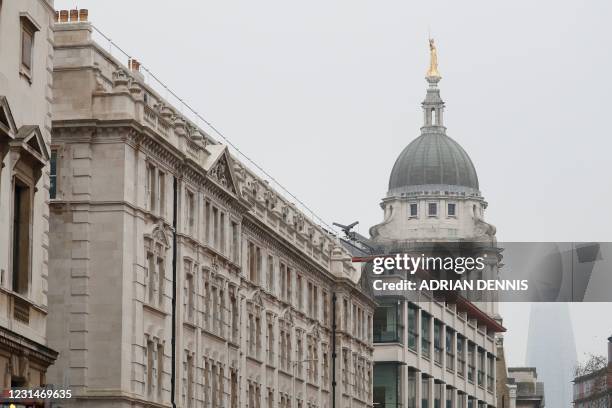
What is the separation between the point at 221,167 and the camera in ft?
289

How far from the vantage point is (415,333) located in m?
151

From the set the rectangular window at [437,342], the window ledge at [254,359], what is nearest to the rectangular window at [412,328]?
the rectangular window at [437,342]

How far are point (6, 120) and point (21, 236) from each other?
353 cm

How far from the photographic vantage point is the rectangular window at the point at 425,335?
15375cm

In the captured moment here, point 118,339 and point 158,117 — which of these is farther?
point 158,117

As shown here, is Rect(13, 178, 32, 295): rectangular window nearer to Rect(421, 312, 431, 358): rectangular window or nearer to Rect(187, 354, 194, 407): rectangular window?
Rect(187, 354, 194, 407): rectangular window

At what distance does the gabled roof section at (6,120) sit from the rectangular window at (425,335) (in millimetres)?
110589

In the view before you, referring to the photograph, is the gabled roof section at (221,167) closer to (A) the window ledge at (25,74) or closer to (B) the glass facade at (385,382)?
(A) the window ledge at (25,74)

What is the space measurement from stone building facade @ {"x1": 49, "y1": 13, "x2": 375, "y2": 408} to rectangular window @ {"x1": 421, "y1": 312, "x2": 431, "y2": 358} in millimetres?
55345

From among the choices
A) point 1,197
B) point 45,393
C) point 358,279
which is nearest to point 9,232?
point 1,197

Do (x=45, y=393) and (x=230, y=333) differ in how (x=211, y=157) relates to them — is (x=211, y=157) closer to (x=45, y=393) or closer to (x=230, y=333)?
(x=230, y=333)

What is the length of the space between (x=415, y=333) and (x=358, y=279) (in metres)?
30.5

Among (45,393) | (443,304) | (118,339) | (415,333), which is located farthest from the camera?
(443,304)

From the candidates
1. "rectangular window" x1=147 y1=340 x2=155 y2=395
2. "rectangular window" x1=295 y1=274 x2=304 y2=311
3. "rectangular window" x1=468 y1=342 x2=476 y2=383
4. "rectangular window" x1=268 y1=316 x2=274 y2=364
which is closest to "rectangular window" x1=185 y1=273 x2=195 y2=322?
"rectangular window" x1=147 y1=340 x2=155 y2=395
